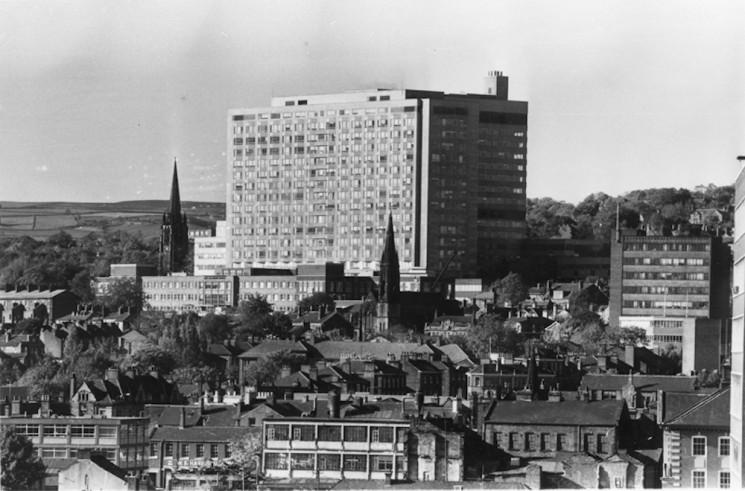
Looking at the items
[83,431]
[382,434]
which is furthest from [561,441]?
[83,431]

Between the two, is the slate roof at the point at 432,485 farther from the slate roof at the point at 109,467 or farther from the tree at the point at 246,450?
the slate roof at the point at 109,467

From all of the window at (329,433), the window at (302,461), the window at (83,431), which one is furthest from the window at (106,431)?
the window at (302,461)

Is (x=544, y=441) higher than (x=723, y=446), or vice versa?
(x=723, y=446)

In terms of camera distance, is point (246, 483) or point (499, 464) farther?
point (499, 464)

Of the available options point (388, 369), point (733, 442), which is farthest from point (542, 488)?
point (388, 369)

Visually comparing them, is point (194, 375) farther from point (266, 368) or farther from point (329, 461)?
point (329, 461)

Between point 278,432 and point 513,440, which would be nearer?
point 278,432

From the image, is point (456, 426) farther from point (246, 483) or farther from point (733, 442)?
point (733, 442)
